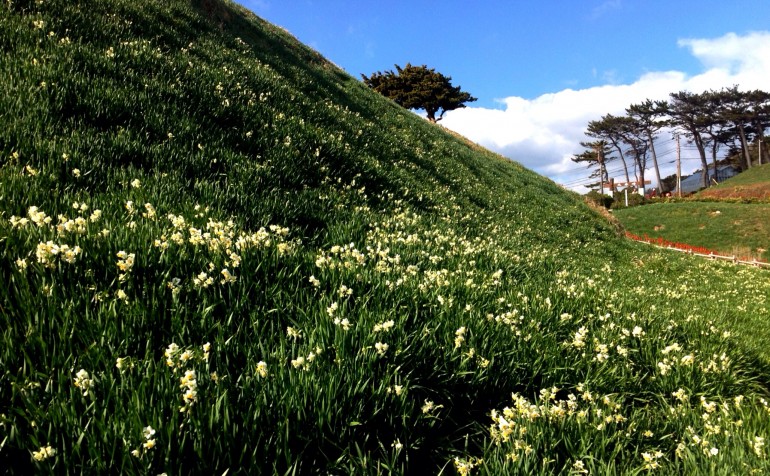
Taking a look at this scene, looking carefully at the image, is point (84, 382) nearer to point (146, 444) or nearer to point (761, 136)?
point (146, 444)

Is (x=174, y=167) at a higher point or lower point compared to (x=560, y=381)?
higher

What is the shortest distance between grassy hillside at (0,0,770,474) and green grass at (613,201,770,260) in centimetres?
3991

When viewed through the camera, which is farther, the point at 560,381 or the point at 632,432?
the point at 560,381

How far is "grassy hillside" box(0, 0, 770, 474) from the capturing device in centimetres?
182

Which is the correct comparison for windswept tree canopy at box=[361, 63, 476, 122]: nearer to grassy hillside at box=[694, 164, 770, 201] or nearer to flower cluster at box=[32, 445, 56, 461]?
grassy hillside at box=[694, 164, 770, 201]

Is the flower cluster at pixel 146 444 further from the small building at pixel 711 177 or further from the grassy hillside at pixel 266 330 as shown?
the small building at pixel 711 177

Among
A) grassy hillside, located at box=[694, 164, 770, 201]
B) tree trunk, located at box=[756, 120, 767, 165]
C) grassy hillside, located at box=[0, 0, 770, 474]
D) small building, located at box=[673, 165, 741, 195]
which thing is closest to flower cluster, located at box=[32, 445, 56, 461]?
grassy hillside, located at box=[0, 0, 770, 474]

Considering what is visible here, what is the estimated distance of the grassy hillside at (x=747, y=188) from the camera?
54375 mm

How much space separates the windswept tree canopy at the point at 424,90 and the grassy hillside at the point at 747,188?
3953 centimetres

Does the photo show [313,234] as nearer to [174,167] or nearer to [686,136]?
[174,167]

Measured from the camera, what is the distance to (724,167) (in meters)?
99.6

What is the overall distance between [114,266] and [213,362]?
119cm

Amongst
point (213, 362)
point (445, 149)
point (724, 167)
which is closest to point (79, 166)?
point (213, 362)

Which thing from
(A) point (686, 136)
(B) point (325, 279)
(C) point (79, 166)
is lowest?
(B) point (325, 279)
